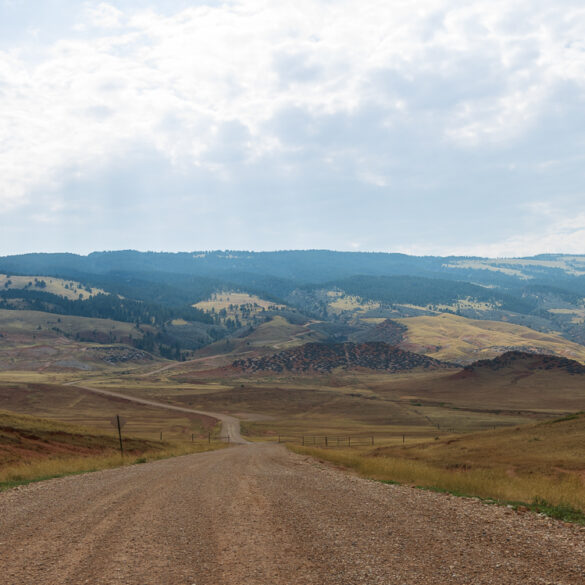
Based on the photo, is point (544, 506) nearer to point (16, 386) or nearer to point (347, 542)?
point (347, 542)

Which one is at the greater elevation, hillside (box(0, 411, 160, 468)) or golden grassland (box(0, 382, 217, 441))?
hillside (box(0, 411, 160, 468))

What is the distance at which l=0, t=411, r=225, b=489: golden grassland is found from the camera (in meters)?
23.0

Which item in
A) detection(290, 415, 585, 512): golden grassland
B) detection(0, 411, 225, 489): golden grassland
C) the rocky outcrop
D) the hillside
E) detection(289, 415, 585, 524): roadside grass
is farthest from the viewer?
the rocky outcrop

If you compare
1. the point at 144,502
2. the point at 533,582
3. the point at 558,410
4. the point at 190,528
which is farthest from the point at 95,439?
the point at 558,410

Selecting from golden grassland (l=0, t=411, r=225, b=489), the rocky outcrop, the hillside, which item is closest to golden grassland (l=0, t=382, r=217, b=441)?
golden grassland (l=0, t=411, r=225, b=489)

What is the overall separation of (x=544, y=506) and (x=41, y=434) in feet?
110

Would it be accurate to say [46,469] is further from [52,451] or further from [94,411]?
[94,411]

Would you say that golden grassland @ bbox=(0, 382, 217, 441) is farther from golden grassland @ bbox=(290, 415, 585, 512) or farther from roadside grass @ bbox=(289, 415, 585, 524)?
roadside grass @ bbox=(289, 415, 585, 524)

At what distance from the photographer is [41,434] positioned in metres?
34.2

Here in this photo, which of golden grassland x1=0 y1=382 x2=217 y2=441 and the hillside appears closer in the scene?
the hillside

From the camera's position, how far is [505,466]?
26641 mm

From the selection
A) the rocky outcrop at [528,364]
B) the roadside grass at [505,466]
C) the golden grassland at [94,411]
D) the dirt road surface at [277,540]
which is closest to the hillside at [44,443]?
the dirt road surface at [277,540]

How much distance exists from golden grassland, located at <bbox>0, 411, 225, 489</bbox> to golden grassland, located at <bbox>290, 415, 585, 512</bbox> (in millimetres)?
14651

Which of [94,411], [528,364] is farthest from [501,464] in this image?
[528,364]
